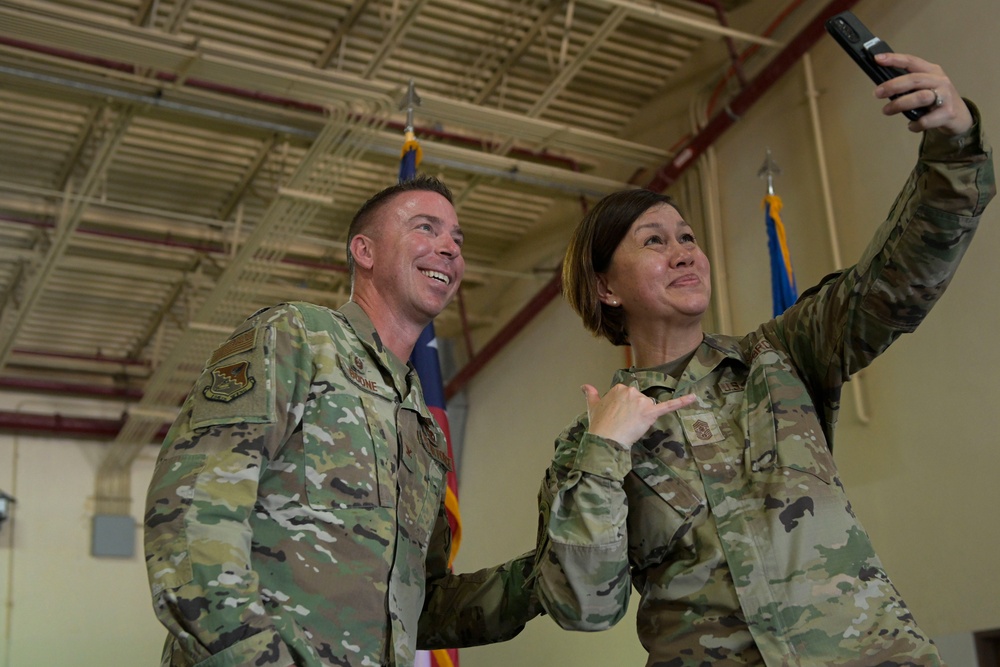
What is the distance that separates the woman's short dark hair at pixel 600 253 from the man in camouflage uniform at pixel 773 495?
0.37 meters

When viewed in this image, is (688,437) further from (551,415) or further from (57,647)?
(57,647)

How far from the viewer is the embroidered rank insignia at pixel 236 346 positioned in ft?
6.82

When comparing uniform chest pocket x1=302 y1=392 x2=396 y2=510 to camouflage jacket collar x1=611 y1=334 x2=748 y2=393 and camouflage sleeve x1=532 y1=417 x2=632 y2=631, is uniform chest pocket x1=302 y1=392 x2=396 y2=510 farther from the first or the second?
camouflage jacket collar x1=611 y1=334 x2=748 y2=393

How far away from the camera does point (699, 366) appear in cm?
224

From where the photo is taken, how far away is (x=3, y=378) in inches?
418

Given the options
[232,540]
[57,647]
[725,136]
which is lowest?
[232,540]

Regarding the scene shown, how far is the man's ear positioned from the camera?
2572 millimetres

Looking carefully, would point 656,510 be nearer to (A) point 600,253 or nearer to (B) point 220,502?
(A) point 600,253

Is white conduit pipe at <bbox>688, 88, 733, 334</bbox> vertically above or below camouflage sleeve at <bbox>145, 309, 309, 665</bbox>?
above

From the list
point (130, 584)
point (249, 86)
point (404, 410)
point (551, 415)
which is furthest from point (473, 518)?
point (404, 410)

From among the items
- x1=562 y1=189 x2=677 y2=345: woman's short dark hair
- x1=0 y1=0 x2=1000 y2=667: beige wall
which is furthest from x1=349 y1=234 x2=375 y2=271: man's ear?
x1=0 y1=0 x2=1000 y2=667: beige wall

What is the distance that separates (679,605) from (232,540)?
0.78 metres

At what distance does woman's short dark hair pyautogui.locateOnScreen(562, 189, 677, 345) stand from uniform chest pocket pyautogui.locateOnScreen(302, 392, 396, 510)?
1.91 feet

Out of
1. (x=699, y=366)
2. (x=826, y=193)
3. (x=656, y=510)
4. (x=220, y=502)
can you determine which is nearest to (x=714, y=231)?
(x=826, y=193)
